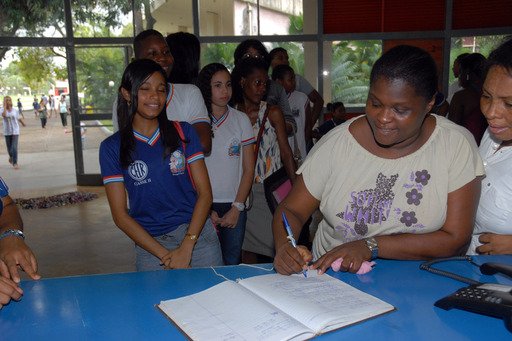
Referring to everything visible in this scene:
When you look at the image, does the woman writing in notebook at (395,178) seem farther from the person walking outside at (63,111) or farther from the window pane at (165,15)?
the person walking outside at (63,111)

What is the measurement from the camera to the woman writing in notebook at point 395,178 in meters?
1.52

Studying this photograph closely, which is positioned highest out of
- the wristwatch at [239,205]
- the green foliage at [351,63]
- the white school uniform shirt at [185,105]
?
the green foliage at [351,63]

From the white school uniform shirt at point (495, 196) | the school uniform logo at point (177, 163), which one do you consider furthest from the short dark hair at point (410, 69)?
the school uniform logo at point (177, 163)

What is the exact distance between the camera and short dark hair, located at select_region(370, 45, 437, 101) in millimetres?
1498

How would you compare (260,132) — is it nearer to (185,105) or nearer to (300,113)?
(185,105)

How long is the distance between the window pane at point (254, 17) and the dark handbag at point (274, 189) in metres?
5.80

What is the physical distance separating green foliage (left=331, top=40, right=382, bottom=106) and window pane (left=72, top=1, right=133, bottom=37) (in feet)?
10.8

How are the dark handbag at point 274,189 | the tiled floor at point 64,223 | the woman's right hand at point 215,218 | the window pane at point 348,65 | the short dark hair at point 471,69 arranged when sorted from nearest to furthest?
1. the dark handbag at point 274,189
2. the woman's right hand at point 215,218
3. the short dark hair at point 471,69
4. the tiled floor at point 64,223
5. the window pane at point 348,65

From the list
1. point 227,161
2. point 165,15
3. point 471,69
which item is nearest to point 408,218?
point 227,161


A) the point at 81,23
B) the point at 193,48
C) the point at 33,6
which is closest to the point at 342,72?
the point at 81,23

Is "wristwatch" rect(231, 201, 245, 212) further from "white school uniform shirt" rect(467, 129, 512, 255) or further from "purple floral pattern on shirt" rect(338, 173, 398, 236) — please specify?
"white school uniform shirt" rect(467, 129, 512, 255)

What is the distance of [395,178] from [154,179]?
0.98 m

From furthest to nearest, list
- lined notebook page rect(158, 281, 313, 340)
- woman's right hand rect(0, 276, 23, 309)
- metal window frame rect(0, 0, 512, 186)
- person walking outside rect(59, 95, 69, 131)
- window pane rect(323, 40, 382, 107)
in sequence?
person walking outside rect(59, 95, 69, 131)
window pane rect(323, 40, 382, 107)
metal window frame rect(0, 0, 512, 186)
woman's right hand rect(0, 276, 23, 309)
lined notebook page rect(158, 281, 313, 340)

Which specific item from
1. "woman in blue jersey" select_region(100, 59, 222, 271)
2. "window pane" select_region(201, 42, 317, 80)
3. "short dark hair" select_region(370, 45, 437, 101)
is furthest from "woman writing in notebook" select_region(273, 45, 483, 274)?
"window pane" select_region(201, 42, 317, 80)
